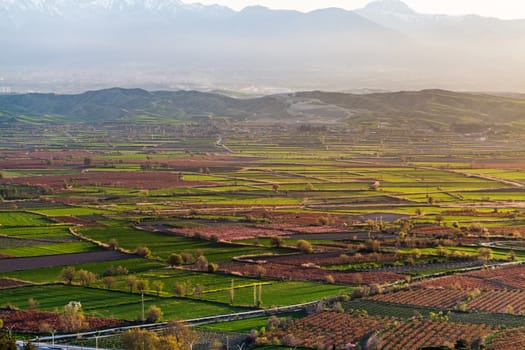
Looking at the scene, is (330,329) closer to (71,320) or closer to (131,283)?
(71,320)

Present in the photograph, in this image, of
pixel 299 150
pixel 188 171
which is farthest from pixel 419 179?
pixel 299 150

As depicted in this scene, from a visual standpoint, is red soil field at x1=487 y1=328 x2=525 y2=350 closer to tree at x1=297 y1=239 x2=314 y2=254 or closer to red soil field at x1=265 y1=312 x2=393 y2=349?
red soil field at x1=265 y1=312 x2=393 y2=349

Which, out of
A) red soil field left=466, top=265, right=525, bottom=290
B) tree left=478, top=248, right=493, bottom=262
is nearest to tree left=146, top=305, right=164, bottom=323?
red soil field left=466, top=265, right=525, bottom=290

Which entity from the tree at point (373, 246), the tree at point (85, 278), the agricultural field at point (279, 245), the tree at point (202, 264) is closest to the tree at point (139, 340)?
the agricultural field at point (279, 245)

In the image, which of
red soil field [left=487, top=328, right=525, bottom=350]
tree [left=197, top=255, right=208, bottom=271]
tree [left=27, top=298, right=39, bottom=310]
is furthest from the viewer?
tree [left=197, top=255, right=208, bottom=271]

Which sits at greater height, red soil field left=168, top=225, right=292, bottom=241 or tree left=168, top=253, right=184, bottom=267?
tree left=168, top=253, right=184, bottom=267

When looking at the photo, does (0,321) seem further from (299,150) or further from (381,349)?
(299,150)
